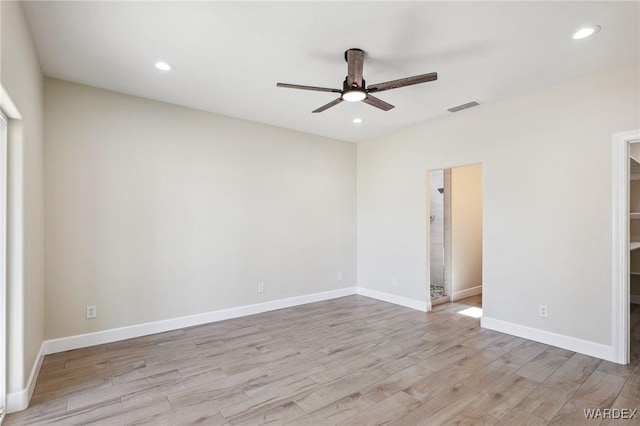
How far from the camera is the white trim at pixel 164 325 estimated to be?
3.29 metres

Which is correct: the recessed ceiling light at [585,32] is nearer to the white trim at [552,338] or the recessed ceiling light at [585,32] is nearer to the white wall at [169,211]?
the white trim at [552,338]

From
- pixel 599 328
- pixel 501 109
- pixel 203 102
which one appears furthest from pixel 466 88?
pixel 203 102

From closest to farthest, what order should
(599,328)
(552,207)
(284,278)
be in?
(599,328), (552,207), (284,278)

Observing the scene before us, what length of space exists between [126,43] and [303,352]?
3261 millimetres

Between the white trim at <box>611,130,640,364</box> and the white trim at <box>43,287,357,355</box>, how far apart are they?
144 inches

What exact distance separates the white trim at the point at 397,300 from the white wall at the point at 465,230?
867 millimetres

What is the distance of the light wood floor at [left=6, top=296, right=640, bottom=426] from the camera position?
7.36 feet


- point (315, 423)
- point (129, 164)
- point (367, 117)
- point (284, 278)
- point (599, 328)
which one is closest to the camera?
point (315, 423)

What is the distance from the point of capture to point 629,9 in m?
2.18

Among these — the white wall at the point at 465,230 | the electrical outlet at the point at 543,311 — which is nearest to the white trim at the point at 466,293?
the white wall at the point at 465,230

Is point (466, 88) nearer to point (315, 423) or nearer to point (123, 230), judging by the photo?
point (315, 423)

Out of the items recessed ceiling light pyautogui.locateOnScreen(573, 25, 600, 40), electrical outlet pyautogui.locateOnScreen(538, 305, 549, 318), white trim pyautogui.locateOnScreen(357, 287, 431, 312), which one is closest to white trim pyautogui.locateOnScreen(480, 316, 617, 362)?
electrical outlet pyautogui.locateOnScreen(538, 305, 549, 318)

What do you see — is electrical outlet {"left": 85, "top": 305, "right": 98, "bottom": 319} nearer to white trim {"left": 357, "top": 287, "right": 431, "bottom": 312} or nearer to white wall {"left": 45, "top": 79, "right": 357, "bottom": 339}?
white wall {"left": 45, "top": 79, "right": 357, "bottom": 339}

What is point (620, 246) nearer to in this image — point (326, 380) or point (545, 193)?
point (545, 193)
